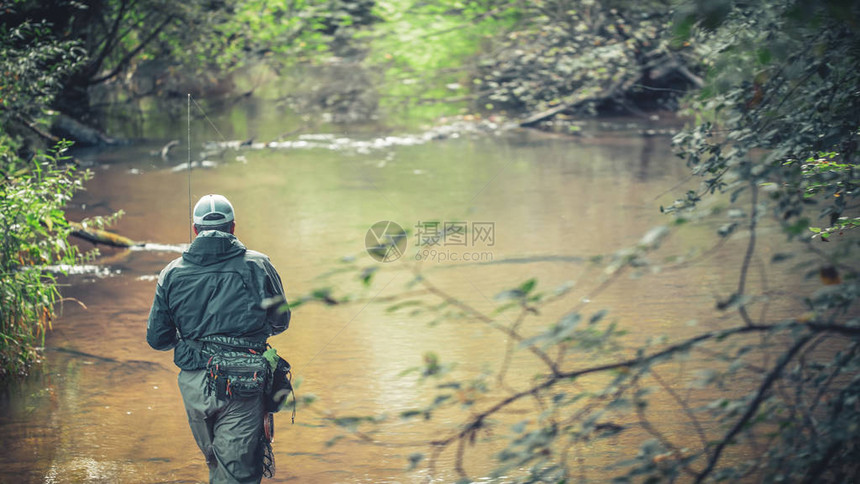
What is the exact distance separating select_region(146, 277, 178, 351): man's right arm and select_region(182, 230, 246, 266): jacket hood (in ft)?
0.62

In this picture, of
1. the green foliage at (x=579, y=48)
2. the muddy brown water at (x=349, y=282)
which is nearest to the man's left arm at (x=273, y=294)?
the muddy brown water at (x=349, y=282)

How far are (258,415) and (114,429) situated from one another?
2.13m

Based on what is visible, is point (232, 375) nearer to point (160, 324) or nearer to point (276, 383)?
point (276, 383)


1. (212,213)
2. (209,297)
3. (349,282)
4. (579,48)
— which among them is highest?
(579,48)

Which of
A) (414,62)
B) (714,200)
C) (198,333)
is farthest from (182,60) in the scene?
(714,200)

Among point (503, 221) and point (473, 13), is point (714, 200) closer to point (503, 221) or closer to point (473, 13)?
point (503, 221)

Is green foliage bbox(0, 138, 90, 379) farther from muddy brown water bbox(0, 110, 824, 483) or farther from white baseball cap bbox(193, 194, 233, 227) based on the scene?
white baseball cap bbox(193, 194, 233, 227)

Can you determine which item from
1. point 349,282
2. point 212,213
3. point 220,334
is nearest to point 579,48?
point 349,282

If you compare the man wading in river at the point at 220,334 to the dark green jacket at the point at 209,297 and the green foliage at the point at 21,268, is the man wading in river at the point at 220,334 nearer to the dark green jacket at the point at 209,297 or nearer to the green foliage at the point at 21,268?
the dark green jacket at the point at 209,297

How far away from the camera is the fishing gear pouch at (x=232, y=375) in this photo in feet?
12.3

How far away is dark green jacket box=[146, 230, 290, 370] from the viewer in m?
3.77

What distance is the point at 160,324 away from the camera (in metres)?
3.82

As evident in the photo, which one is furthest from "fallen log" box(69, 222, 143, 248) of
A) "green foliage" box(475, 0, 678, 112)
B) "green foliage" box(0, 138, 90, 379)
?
"green foliage" box(475, 0, 678, 112)

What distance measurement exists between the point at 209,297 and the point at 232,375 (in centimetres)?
37
